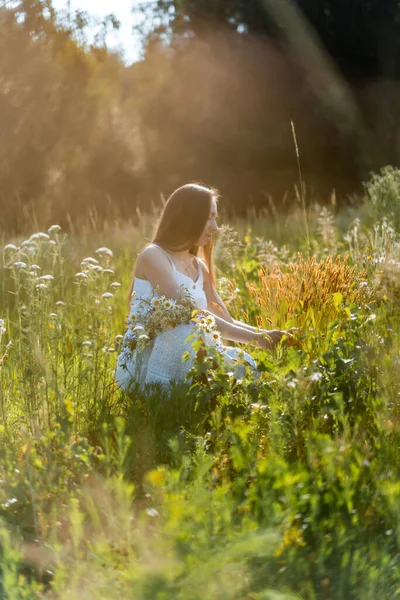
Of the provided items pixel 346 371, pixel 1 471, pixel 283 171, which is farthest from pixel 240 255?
pixel 283 171

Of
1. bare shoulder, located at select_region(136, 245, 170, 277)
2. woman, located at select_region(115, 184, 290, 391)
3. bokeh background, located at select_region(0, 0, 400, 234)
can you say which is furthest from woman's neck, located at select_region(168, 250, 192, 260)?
bokeh background, located at select_region(0, 0, 400, 234)

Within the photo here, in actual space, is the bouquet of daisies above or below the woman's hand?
above

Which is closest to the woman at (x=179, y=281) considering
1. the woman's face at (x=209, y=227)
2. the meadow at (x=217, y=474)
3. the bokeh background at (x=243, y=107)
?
the woman's face at (x=209, y=227)

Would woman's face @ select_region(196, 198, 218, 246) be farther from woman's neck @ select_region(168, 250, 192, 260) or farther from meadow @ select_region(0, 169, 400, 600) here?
meadow @ select_region(0, 169, 400, 600)

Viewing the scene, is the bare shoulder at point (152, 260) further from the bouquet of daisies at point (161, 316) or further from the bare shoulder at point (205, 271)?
the bare shoulder at point (205, 271)

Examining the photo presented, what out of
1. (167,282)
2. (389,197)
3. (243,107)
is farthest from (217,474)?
(243,107)

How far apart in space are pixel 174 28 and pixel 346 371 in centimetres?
1269

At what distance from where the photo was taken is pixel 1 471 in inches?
109

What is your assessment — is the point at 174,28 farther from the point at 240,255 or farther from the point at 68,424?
the point at 68,424

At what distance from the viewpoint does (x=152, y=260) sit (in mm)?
3830

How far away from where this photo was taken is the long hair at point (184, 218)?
3.91 m

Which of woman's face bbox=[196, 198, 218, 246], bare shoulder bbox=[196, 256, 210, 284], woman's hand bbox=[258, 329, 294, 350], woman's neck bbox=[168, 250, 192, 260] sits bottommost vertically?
woman's hand bbox=[258, 329, 294, 350]

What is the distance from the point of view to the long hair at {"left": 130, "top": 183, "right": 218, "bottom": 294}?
12.8 feet

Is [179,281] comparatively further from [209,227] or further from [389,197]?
[389,197]
